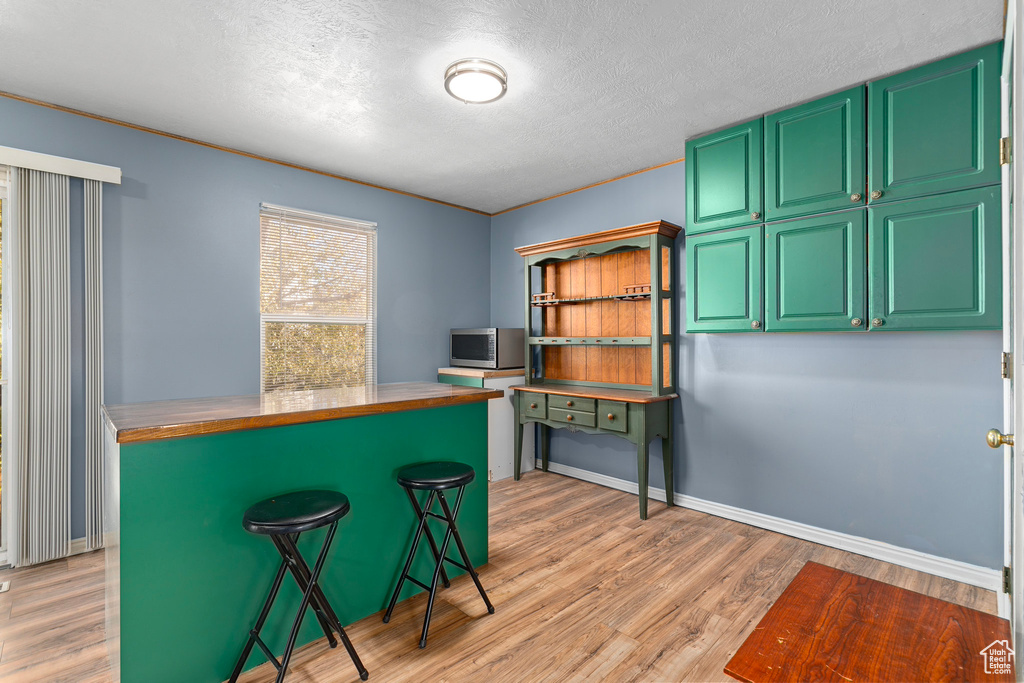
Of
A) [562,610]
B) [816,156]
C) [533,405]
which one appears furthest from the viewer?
[533,405]

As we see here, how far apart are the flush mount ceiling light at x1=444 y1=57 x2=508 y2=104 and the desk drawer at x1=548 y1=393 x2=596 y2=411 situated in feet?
6.87

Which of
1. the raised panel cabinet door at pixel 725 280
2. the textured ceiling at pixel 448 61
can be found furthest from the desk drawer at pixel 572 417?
the textured ceiling at pixel 448 61

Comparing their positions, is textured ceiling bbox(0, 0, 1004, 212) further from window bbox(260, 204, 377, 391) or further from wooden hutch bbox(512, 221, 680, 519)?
wooden hutch bbox(512, 221, 680, 519)

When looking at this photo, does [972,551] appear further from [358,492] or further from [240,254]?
[240,254]

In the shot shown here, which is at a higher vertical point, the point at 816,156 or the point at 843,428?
the point at 816,156

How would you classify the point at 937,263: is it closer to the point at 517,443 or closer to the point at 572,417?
the point at 572,417

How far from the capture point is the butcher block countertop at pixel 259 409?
155cm

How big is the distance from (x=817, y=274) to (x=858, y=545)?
60.4 inches

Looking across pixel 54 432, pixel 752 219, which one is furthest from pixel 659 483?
pixel 54 432

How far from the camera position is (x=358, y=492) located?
2104mm

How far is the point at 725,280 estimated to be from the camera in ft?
9.89

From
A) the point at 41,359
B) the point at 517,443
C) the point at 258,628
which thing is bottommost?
the point at 258,628

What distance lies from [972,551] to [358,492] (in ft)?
9.77

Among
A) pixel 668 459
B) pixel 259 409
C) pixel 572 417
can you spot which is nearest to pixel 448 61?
pixel 259 409
